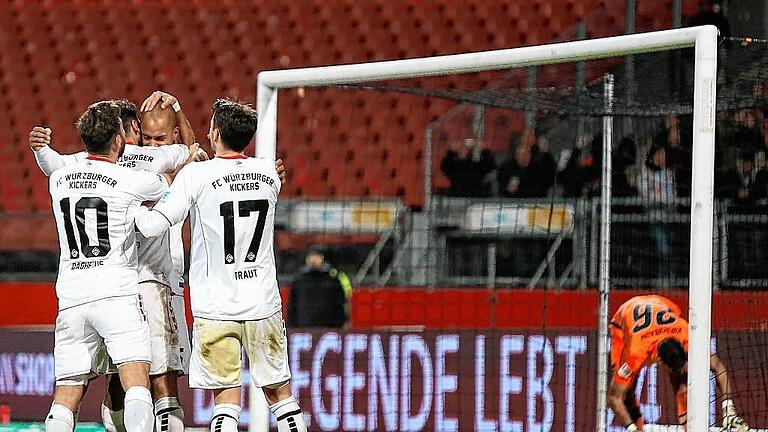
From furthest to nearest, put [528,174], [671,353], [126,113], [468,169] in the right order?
[468,169] → [528,174] → [671,353] → [126,113]

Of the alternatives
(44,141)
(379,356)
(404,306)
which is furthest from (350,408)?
(44,141)

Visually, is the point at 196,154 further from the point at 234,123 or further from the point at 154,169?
the point at 234,123

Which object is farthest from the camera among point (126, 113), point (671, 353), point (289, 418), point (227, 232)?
point (671, 353)

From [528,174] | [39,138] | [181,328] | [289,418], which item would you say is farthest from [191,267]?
[528,174]

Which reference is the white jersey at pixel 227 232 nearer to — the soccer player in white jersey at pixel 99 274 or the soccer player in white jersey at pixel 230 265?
the soccer player in white jersey at pixel 230 265

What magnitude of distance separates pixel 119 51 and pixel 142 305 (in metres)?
9.56

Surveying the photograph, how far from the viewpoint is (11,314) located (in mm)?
11766

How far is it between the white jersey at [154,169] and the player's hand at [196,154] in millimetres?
32

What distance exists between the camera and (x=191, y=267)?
18.8 feet

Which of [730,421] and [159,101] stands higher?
[159,101]

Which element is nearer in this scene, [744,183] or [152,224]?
[152,224]

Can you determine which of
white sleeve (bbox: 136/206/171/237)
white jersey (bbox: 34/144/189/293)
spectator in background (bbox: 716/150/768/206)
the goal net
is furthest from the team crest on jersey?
white sleeve (bbox: 136/206/171/237)

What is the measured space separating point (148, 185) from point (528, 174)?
527 cm

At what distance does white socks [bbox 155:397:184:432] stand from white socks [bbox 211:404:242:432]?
22.2 inches
